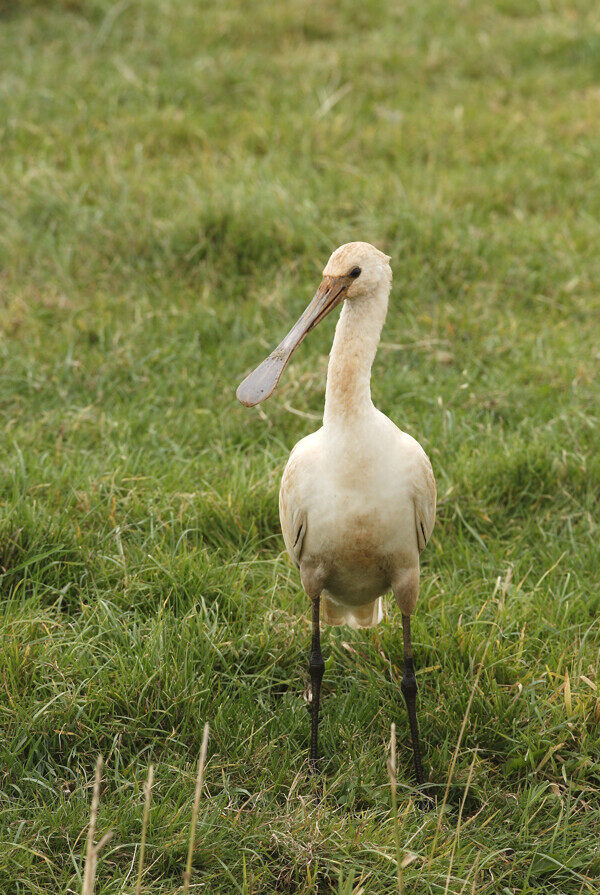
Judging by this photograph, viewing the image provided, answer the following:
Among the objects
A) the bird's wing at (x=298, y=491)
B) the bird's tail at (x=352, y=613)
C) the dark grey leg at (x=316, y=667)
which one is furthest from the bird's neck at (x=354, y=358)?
the bird's tail at (x=352, y=613)

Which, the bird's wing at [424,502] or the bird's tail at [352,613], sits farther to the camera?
the bird's tail at [352,613]

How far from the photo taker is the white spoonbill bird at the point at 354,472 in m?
3.06

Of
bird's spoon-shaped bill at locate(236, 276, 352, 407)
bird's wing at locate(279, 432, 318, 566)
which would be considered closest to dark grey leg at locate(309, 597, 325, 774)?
bird's wing at locate(279, 432, 318, 566)

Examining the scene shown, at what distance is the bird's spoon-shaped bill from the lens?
9.38 ft

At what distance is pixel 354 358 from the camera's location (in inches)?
124

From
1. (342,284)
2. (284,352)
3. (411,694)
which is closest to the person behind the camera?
(284,352)

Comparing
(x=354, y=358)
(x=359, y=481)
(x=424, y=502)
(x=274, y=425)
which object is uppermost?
(x=354, y=358)

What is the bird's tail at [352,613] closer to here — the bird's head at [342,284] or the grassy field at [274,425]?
the grassy field at [274,425]

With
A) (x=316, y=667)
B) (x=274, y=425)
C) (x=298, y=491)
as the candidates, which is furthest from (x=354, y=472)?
(x=274, y=425)

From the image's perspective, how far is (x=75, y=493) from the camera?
421 centimetres

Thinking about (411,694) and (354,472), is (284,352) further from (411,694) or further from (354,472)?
(411,694)

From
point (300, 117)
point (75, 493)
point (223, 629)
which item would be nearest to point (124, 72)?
point (300, 117)

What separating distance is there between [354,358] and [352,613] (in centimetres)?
108

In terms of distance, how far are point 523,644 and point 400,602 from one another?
650 millimetres
